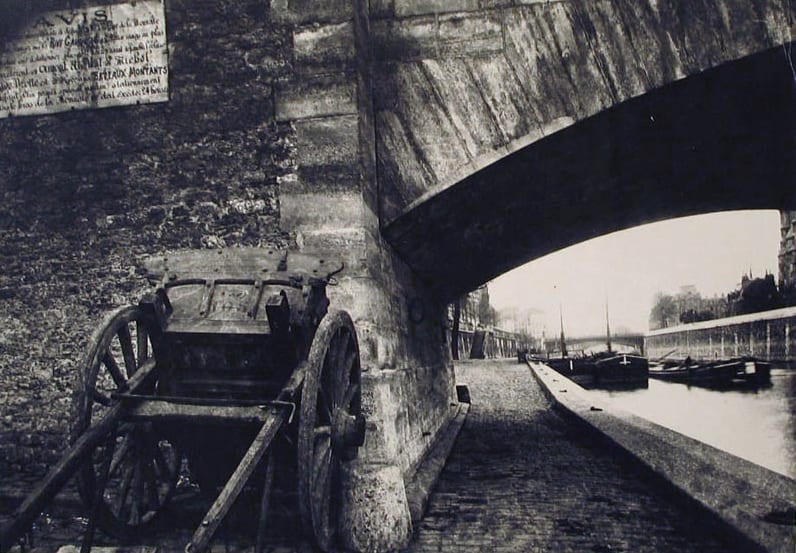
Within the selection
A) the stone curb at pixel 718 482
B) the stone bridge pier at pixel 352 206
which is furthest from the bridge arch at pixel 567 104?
the stone curb at pixel 718 482

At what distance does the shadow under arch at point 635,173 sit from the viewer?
4578mm

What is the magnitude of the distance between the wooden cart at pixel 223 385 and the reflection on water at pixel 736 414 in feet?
31.5

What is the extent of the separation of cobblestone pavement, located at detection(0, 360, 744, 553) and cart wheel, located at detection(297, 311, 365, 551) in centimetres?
40

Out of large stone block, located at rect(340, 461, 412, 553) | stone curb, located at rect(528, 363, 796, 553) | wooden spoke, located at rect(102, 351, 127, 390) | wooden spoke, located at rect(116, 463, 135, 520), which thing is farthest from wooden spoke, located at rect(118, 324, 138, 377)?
stone curb, located at rect(528, 363, 796, 553)

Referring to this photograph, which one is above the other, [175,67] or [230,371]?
[175,67]

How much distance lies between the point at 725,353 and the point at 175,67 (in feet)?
121

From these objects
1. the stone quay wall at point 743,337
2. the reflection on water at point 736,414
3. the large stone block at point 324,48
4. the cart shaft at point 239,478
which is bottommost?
the reflection on water at point 736,414

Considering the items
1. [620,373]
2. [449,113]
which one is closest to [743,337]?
[620,373]

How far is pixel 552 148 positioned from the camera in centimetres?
479

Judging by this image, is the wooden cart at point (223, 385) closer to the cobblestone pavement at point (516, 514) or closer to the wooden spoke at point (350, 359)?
the wooden spoke at point (350, 359)

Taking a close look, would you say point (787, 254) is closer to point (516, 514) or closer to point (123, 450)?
point (516, 514)

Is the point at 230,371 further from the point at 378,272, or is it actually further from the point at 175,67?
the point at 175,67

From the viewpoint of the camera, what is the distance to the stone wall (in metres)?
4.52

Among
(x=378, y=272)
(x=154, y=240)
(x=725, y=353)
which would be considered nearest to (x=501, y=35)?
(x=378, y=272)
